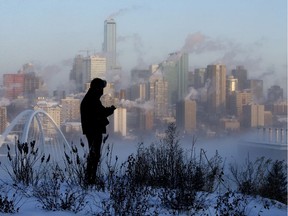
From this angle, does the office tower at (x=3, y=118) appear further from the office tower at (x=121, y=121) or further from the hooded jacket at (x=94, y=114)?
the hooded jacket at (x=94, y=114)

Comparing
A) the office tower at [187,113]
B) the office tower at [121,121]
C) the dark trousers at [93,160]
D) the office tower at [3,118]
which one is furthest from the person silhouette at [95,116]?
the office tower at [187,113]

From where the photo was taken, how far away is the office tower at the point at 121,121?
8306cm

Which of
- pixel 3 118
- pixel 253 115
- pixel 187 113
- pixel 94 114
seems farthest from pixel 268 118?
pixel 94 114

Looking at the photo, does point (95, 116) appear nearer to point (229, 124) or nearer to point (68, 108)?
point (68, 108)

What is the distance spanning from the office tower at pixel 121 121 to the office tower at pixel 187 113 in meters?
9.54

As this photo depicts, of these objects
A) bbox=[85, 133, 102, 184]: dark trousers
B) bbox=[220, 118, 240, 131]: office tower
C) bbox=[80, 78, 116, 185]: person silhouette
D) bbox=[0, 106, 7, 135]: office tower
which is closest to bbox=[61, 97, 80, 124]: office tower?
bbox=[0, 106, 7, 135]: office tower

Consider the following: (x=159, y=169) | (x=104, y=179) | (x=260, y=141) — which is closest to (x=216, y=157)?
(x=159, y=169)

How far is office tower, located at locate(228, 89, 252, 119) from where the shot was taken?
12698 cm

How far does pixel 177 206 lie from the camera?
24.4ft

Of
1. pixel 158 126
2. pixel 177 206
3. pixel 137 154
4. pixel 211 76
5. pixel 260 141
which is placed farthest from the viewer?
pixel 260 141

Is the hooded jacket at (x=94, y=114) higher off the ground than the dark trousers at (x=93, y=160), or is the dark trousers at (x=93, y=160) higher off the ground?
the hooded jacket at (x=94, y=114)

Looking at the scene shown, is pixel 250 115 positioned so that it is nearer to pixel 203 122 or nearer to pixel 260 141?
pixel 260 141

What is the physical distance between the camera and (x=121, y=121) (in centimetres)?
9106

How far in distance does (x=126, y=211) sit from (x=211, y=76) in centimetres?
12371
